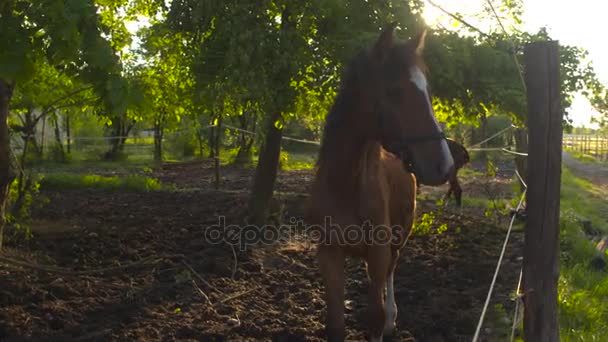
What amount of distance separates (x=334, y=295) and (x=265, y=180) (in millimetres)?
4948

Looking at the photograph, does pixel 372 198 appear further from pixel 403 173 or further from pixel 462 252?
pixel 462 252

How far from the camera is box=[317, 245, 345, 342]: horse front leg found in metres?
3.90

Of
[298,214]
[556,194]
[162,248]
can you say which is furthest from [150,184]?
[556,194]

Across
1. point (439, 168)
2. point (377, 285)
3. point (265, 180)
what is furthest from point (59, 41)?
point (265, 180)

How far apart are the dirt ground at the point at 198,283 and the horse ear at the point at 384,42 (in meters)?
2.25

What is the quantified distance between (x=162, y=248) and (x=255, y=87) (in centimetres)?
259

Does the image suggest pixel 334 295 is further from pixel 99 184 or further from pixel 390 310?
pixel 99 184

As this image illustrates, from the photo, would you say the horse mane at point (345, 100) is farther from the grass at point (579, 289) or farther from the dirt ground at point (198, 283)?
the grass at point (579, 289)

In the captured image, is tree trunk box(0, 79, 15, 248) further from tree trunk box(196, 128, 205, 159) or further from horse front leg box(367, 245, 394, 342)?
tree trunk box(196, 128, 205, 159)

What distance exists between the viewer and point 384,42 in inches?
137

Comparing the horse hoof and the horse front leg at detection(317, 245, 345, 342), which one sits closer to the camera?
the horse front leg at detection(317, 245, 345, 342)

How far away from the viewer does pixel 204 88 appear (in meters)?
Result: 6.28

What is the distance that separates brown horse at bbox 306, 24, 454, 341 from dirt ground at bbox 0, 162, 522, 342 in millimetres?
812

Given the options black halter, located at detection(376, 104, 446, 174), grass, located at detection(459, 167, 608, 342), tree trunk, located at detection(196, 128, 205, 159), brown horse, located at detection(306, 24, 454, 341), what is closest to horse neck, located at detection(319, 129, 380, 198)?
brown horse, located at detection(306, 24, 454, 341)
